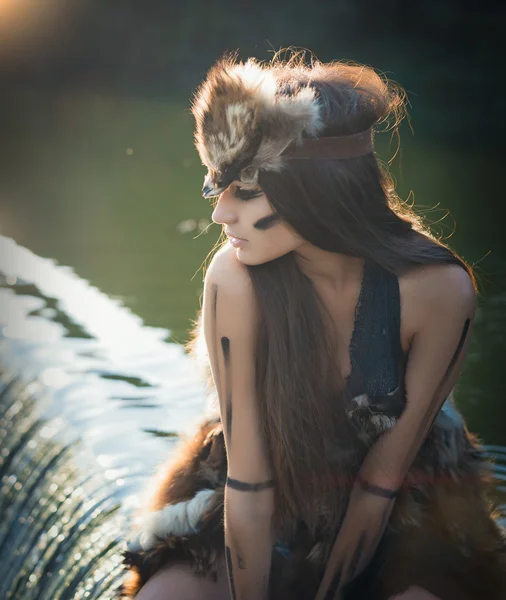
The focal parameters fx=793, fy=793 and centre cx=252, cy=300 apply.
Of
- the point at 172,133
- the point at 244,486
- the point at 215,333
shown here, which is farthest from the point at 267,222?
the point at 172,133

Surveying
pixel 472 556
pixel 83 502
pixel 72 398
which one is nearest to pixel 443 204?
pixel 72 398

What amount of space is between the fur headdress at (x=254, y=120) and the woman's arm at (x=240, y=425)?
0.23m

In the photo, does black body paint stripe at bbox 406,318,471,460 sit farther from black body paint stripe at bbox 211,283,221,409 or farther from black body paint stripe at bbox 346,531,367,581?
black body paint stripe at bbox 211,283,221,409

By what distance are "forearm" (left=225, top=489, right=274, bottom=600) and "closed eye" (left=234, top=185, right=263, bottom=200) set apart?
57cm

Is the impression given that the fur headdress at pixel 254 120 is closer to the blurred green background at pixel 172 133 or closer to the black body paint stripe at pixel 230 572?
the black body paint stripe at pixel 230 572

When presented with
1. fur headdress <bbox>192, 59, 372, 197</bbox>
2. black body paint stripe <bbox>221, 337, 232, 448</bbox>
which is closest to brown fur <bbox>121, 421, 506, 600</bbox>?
black body paint stripe <bbox>221, 337, 232, 448</bbox>

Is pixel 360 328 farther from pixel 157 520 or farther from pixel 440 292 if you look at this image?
pixel 157 520

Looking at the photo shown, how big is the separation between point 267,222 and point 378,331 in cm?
31

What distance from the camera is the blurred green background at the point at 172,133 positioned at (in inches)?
171

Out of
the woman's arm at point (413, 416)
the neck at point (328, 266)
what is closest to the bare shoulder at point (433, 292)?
the woman's arm at point (413, 416)

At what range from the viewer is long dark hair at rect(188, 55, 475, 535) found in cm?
135

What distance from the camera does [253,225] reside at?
1398mm

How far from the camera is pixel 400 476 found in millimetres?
1513

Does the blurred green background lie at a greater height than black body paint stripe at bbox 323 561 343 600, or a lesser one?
greater
